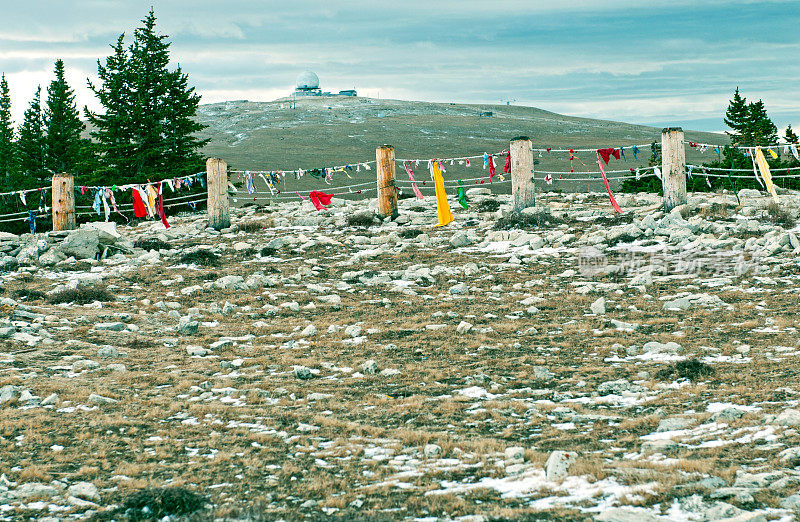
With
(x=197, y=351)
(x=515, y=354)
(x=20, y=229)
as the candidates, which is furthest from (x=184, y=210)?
(x=515, y=354)

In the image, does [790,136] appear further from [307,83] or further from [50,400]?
[307,83]

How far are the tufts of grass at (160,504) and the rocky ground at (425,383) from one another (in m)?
0.02

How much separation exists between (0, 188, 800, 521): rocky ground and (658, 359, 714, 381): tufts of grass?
0.15ft

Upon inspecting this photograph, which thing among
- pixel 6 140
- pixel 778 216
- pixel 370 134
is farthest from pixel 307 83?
pixel 778 216

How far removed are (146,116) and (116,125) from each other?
3.84 ft

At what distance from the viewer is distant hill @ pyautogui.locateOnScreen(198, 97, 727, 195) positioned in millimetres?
57312

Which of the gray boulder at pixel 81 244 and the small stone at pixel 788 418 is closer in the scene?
the small stone at pixel 788 418

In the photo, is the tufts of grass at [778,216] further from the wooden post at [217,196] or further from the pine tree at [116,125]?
the pine tree at [116,125]

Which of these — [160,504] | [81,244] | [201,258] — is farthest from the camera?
[81,244]

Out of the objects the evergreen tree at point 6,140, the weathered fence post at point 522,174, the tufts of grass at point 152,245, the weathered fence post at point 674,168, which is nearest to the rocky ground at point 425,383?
the weathered fence post at point 674,168

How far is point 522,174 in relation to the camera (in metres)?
17.8

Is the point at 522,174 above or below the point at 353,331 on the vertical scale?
above

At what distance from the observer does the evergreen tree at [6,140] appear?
57.8 metres

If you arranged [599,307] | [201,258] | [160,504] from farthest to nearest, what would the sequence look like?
1. [201,258]
2. [599,307]
3. [160,504]
